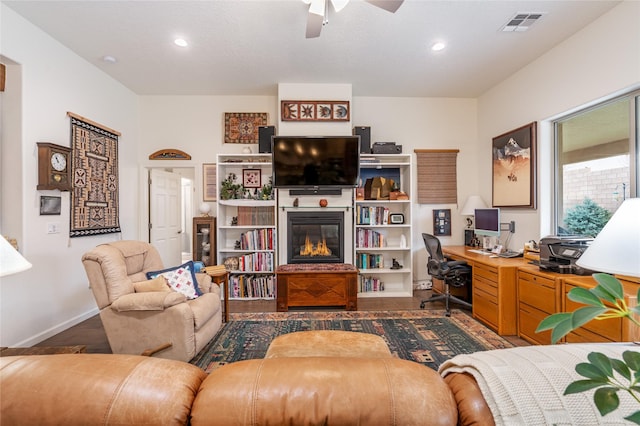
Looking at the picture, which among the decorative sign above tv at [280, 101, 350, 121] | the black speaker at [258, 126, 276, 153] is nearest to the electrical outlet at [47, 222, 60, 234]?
the black speaker at [258, 126, 276, 153]

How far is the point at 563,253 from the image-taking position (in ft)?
7.82

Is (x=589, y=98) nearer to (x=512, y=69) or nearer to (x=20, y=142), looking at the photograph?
(x=512, y=69)

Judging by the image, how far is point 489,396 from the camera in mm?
696

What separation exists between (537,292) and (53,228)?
4.77 metres

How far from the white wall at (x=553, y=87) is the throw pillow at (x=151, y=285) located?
3.99 metres

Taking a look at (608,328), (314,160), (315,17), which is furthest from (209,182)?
(608,328)

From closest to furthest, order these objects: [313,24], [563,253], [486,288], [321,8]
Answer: [321,8] < [313,24] < [563,253] < [486,288]

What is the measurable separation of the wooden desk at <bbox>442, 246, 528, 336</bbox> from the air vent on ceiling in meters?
2.32

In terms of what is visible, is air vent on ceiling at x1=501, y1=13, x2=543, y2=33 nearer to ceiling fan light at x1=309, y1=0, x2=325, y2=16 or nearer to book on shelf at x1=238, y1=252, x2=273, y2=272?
ceiling fan light at x1=309, y1=0, x2=325, y2=16

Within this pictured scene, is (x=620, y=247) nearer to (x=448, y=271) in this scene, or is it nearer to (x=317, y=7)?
(x=317, y=7)

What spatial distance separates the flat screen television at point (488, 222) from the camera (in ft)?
11.4

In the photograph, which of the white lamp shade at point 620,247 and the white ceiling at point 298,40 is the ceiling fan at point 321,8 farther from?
the white lamp shade at point 620,247

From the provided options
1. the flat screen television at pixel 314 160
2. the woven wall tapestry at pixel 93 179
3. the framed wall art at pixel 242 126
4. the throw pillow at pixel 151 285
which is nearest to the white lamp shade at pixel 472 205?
the flat screen television at pixel 314 160

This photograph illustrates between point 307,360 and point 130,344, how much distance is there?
211cm
